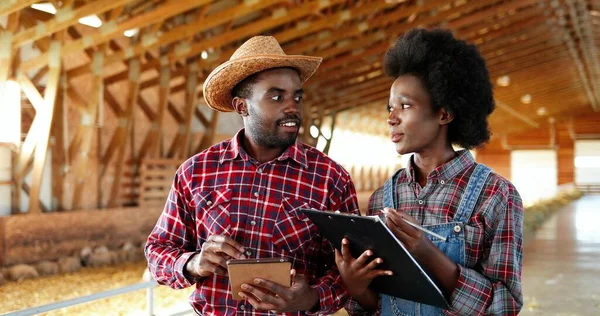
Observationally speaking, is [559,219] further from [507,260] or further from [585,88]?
[507,260]

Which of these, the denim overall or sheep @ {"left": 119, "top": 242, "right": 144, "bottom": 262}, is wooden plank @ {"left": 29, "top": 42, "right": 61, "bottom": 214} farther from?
the denim overall

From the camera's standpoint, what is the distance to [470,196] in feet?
5.58

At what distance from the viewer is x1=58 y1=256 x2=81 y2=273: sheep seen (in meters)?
7.79

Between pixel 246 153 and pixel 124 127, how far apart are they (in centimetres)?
738

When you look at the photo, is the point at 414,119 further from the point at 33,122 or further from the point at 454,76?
the point at 33,122

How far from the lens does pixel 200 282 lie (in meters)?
1.90

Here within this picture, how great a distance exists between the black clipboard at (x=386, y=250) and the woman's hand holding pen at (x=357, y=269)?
0.6 inches

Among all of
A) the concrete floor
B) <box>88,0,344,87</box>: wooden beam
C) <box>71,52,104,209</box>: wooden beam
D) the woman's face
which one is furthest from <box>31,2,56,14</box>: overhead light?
the woman's face

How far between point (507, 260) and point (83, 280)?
629cm

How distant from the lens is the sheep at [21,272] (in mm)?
7180

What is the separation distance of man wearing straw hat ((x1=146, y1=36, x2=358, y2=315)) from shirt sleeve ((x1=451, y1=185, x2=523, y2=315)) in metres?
0.36

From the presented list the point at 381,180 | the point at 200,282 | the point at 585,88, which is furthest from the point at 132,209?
the point at 585,88

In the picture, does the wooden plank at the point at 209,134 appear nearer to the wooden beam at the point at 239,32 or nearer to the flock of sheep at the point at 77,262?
the wooden beam at the point at 239,32

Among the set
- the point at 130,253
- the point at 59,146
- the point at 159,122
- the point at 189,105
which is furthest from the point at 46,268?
the point at 189,105
